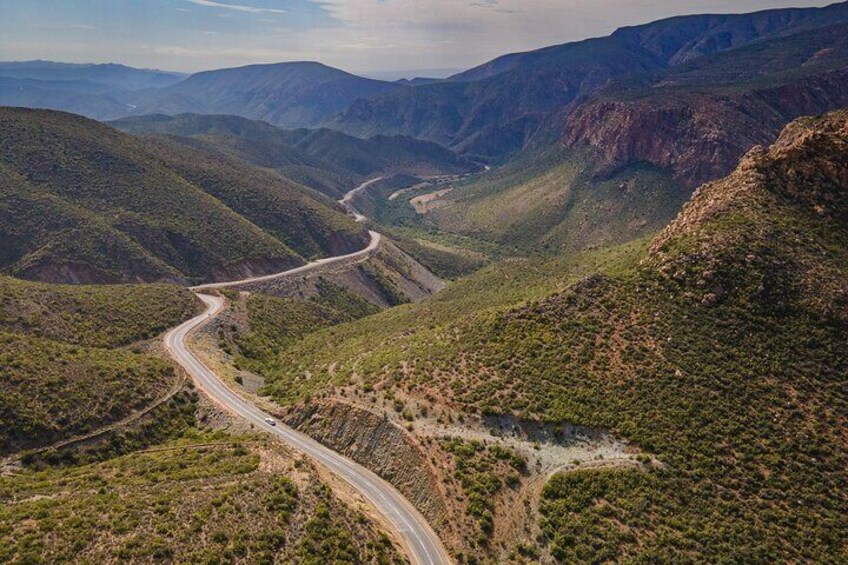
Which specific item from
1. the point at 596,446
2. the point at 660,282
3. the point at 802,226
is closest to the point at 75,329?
the point at 596,446

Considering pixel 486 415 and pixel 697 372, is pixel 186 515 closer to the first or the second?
pixel 486 415

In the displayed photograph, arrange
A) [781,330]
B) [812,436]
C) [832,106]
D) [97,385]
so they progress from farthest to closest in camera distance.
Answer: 1. [832,106]
2. [97,385]
3. [781,330]
4. [812,436]

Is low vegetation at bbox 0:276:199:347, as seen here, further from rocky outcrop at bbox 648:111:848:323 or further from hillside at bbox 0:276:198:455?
rocky outcrop at bbox 648:111:848:323

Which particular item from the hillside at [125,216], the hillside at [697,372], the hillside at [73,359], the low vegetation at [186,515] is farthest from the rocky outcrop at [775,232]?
the hillside at [125,216]

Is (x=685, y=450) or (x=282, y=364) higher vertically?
(x=685, y=450)

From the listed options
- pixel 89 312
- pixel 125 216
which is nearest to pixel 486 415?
pixel 89 312

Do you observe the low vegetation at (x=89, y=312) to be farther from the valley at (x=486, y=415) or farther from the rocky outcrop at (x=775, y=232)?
the rocky outcrop at (x=775, y=232)

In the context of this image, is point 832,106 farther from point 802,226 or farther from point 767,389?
point 767,389
